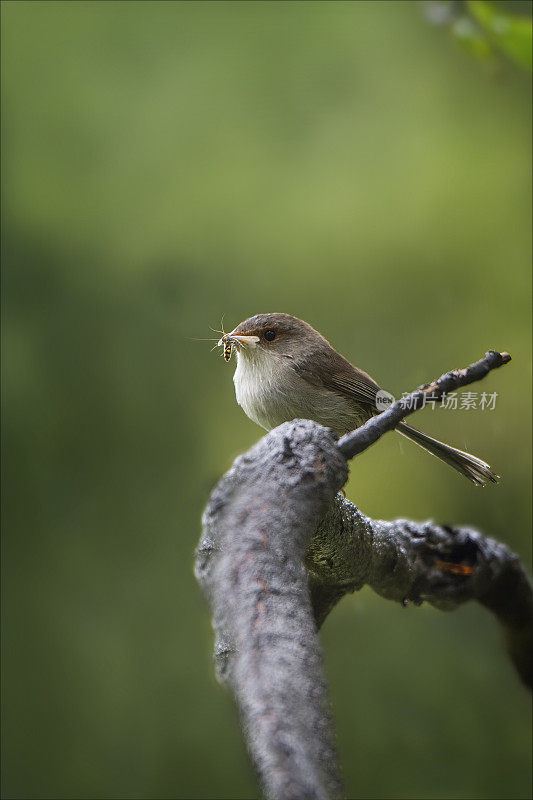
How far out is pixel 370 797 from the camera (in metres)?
2.00

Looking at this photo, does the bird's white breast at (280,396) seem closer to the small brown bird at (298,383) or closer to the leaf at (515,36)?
the small brown bird at (298,383)

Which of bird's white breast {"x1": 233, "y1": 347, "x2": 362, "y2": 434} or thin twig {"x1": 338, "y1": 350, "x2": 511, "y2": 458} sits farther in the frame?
bird's white breast {"x1": 233, "y1": 347, "x2": 362, "y2": 434}

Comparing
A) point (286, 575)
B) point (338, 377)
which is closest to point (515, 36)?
point (338, 377)

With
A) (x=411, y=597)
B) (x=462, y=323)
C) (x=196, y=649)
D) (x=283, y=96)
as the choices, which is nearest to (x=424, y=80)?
(x=283, y=96)

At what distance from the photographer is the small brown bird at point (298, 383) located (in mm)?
1074

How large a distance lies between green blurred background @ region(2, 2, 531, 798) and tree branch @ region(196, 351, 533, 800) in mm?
1234

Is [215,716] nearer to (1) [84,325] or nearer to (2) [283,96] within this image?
(1) [84,325]

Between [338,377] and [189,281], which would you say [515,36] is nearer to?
[338,377]

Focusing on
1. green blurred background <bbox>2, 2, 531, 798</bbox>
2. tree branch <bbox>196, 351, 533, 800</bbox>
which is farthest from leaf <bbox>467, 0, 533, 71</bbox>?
green blurred background <bbox>2, 2, 531, 798</bbox>

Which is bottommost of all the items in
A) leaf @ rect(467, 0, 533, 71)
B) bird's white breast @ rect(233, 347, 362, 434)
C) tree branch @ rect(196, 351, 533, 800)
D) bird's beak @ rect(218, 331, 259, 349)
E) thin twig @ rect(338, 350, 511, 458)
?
tree branch @ rect(196, 351, 533, 800)

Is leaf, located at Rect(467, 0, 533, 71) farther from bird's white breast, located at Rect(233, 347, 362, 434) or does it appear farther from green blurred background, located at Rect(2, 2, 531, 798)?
green blurred background, located at Rect(2, 2, 531, 798)

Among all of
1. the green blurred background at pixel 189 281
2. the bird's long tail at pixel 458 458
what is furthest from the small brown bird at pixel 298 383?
the green blurred background at pixel 189 281

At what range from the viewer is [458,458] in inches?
45.8

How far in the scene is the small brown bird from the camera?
1.07 meters
